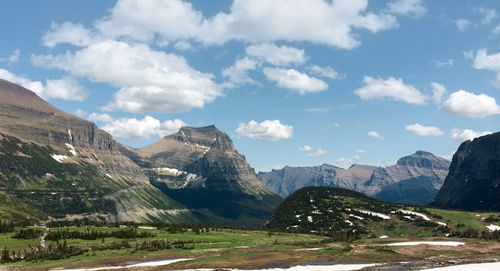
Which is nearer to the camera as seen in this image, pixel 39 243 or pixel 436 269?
pixel 436 269

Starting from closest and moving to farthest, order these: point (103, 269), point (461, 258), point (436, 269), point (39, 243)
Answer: point (436, 269), point (103, 269), point (461, 258), point (39, 243)

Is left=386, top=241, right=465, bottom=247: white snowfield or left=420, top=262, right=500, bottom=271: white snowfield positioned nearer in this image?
left=420, top=262, right=500, bottom=271: white snowfield

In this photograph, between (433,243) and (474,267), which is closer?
(474,267)

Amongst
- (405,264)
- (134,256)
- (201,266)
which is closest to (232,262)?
(201,266)

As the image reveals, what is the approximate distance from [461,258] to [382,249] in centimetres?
2121

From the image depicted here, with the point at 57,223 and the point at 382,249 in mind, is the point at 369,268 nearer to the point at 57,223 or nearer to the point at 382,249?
the point at 382,249

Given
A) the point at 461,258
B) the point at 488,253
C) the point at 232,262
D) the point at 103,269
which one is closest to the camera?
the point at 103,269

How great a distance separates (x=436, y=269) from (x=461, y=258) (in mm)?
26907

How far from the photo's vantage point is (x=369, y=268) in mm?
85312

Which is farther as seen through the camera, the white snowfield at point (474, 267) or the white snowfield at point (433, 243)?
the white snowfield at point (433, 243)

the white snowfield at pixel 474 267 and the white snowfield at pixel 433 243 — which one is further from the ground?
the white snowfield at pixel 474 267

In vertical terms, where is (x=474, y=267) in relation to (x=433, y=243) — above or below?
above

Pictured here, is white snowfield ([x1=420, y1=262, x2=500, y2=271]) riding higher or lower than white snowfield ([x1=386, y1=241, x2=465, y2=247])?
higher

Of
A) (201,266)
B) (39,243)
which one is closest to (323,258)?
(201,266)
